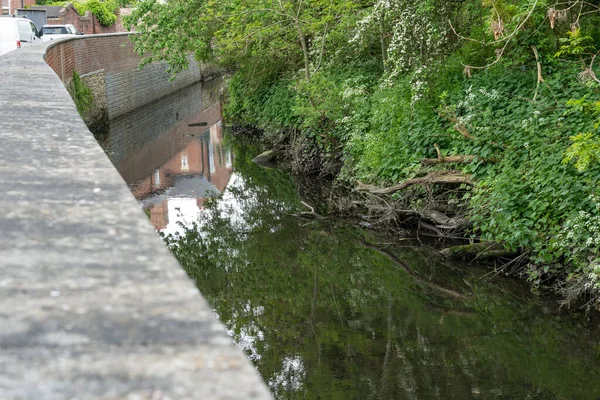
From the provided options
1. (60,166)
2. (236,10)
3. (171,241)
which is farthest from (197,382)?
(236,10)

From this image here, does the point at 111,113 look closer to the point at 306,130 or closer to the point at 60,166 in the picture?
the point at 306,130

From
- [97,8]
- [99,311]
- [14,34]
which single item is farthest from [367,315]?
[97,8]

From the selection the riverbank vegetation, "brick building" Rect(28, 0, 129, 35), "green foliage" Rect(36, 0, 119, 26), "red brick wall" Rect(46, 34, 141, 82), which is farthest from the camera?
"green foliage" Rect(36, 0, 119, 26)

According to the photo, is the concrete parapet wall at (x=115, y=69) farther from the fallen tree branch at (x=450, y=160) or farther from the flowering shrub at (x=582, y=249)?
the flowering shrub at (x=582, y=249)

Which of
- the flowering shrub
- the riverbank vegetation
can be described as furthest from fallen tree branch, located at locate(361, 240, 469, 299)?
the flowering shrub

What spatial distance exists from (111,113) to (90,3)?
28890 mm

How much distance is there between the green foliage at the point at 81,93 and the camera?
986 inches

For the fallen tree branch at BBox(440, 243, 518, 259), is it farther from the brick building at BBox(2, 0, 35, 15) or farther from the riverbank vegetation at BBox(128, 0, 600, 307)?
the brick building at BBox(2, 0, 35, 15)

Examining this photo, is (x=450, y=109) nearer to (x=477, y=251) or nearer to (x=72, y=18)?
(x=477, y=251)

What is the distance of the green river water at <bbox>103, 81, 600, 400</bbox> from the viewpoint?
25.7ft

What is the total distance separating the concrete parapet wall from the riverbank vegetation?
385 centimetres

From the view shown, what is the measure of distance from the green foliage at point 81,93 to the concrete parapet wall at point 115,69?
1.10ft

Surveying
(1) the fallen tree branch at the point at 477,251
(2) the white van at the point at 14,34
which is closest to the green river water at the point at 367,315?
(1) the fallen tree branch at the point at 477,251

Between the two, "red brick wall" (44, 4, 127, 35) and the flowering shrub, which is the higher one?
"red brick wall" (44, 4, 127, 35)
